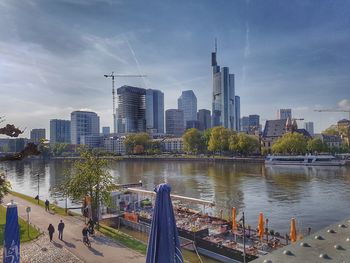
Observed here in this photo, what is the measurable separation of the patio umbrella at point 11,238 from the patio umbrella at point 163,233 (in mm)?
7293

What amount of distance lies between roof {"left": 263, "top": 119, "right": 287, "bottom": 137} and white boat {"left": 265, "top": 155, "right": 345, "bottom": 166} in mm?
52197

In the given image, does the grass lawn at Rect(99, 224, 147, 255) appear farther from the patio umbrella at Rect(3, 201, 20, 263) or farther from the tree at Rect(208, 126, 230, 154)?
Answer: the tree at Rect(208, 126, 230, 154)

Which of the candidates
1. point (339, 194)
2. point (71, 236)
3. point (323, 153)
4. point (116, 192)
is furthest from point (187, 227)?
point (323, 153)

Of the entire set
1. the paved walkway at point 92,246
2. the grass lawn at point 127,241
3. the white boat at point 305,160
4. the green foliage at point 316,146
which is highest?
the green foliage at point 316,146

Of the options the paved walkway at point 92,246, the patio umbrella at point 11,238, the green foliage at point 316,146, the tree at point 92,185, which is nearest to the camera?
the patio umbrella at point 11,238

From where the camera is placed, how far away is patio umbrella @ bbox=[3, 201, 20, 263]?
1711cm

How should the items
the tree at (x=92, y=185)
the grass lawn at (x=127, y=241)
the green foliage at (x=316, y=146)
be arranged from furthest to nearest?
the green foliage at (x=316, y=146) < the tree at (x=92, y=185) < the grass lawn at (x=127, y=241)

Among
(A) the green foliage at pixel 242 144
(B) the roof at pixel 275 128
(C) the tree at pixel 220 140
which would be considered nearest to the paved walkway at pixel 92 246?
(A) the green foliage at pixel 242 144

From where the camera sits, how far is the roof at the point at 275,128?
610 feet

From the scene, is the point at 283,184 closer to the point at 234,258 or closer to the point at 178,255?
the point at 234,258

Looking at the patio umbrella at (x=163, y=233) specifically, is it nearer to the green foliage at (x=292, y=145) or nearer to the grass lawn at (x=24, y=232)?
the grass lawn at (x=24, y=232)

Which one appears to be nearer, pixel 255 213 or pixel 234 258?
pixel 234 258

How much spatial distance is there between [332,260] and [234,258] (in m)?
17.2

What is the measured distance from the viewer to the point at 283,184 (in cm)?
7600
